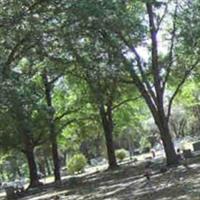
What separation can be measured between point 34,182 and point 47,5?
84.3ft

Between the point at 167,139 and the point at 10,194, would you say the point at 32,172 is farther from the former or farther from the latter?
the point at 167,139

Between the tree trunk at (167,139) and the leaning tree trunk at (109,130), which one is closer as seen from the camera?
the tree trunk at (167,139)

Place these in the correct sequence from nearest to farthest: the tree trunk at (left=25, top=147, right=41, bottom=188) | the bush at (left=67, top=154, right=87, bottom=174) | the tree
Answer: the tree
the tree trunk at (left=25, top=147, right=41, bottom=188)
the bush at (left=67, top=154, right=87, bottom=174)

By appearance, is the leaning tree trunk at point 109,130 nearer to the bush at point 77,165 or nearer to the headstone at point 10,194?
the headstone at point 10,194

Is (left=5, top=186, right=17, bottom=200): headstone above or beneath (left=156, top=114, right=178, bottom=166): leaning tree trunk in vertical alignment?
beneath

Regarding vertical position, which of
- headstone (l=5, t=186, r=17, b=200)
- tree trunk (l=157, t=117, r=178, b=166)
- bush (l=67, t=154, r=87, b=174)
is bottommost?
headstone (l=5, t=186, r=17, b=200)

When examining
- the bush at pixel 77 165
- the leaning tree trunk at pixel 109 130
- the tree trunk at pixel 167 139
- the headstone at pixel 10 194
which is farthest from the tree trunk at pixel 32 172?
the tree trunk at pixel 167 139

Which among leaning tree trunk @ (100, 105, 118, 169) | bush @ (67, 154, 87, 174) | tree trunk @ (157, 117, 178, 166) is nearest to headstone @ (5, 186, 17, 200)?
leaning tree trunk @ (100, 105, 118, 169)

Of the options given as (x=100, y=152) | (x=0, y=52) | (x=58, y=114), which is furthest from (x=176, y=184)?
(x=100, y=152)

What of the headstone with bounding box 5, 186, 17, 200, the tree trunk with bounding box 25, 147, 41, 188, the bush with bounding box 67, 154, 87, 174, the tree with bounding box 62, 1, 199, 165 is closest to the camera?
the tree with bounding box 62, 1, 199, 165

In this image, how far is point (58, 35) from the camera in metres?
16.6

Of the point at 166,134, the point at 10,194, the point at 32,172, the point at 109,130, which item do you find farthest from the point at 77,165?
the point at 166,134

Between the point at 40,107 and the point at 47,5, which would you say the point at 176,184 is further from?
the point at 47,5

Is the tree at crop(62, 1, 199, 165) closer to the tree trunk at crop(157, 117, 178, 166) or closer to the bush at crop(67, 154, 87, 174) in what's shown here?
the tree trunk at crop(157, 117, 178, 166)
